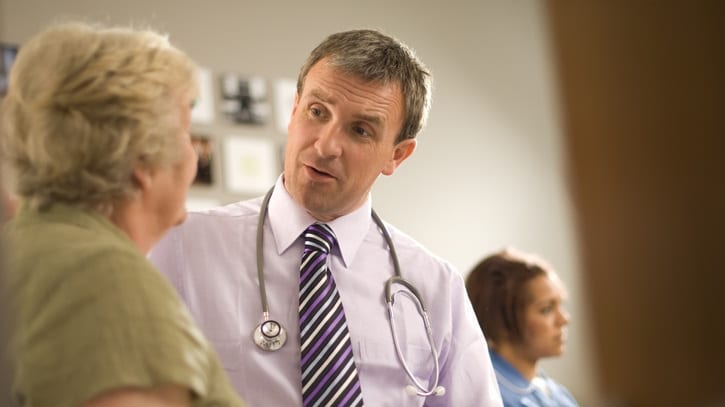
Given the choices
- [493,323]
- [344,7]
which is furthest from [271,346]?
[344,7]

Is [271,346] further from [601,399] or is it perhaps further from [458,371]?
[601,399]

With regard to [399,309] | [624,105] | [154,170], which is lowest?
[399,309]

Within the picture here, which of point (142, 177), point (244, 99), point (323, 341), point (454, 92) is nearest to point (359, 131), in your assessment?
point (323, 341)

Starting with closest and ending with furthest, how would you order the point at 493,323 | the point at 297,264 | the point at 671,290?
the point at 671,290
the point at 297,264
the point at 493,323

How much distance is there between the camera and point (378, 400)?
1372 mm

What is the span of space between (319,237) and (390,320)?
0.18 metres

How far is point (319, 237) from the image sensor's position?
145 centimetres

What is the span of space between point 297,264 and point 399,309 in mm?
189

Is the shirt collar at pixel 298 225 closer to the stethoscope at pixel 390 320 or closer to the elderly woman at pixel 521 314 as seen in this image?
the stethoscope at pixel 390 320

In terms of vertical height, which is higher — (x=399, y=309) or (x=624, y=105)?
(x=624, y=105)

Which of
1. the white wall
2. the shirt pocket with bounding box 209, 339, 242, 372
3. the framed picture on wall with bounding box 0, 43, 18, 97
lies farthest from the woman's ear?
the white wall

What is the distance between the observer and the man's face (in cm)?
146

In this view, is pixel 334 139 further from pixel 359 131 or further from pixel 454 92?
pixel 454 92

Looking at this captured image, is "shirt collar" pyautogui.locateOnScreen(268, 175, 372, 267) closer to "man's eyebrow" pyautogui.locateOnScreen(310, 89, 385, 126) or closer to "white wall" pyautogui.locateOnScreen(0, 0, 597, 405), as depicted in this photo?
"man's eyebrow" pyautogui.locateOnScreen(310, 89, 385, 126)
